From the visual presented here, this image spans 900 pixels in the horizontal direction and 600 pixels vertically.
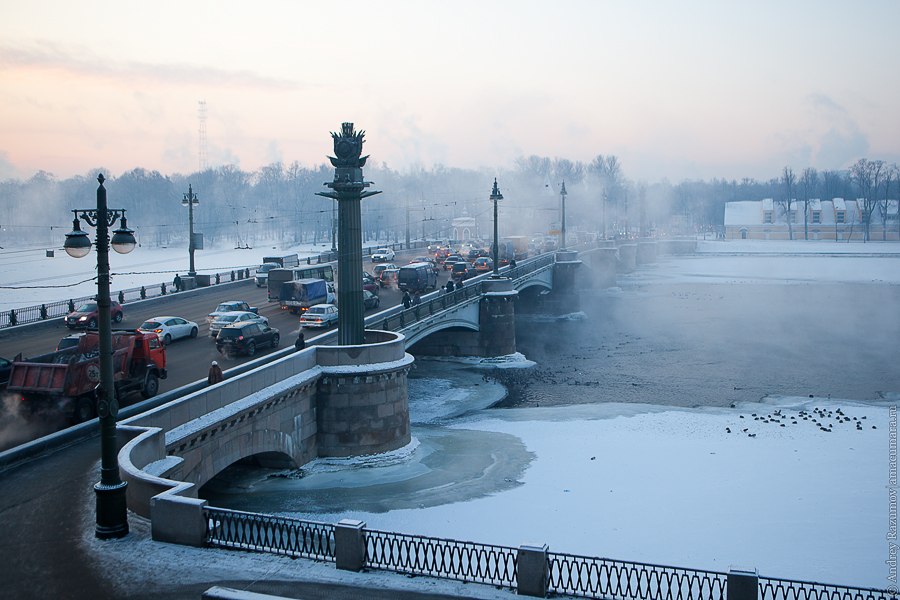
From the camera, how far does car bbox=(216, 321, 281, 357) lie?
29.7 m

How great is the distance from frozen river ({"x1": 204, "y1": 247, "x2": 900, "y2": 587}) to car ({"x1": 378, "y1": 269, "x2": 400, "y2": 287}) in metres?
8.83

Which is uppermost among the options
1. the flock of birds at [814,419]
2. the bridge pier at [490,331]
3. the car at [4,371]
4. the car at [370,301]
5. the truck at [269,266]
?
the truck at [269,266]

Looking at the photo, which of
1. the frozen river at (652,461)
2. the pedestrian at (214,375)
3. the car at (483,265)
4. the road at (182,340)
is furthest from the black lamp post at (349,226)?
the car at (483,265)

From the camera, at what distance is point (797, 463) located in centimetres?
2661

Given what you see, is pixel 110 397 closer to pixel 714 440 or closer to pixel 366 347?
pixel 366 347

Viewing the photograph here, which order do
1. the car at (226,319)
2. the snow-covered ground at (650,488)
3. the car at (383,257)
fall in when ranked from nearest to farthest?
the snow-covered ground at (650,488) → the car at (226,319) → the car at (383,257)

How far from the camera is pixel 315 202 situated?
156m

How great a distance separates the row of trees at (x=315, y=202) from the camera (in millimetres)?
135875

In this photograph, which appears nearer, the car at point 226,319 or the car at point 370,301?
the car at point 226,319

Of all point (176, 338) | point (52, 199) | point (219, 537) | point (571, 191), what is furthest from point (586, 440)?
point (571, 191)

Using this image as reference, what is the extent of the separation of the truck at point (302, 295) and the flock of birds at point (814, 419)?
2075 cm

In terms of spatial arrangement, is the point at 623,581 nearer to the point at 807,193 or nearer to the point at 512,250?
the point at 512,250

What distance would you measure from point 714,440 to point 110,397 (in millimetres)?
22992

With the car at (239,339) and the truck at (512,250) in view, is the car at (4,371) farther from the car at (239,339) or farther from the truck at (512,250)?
the truck at (512,250)
